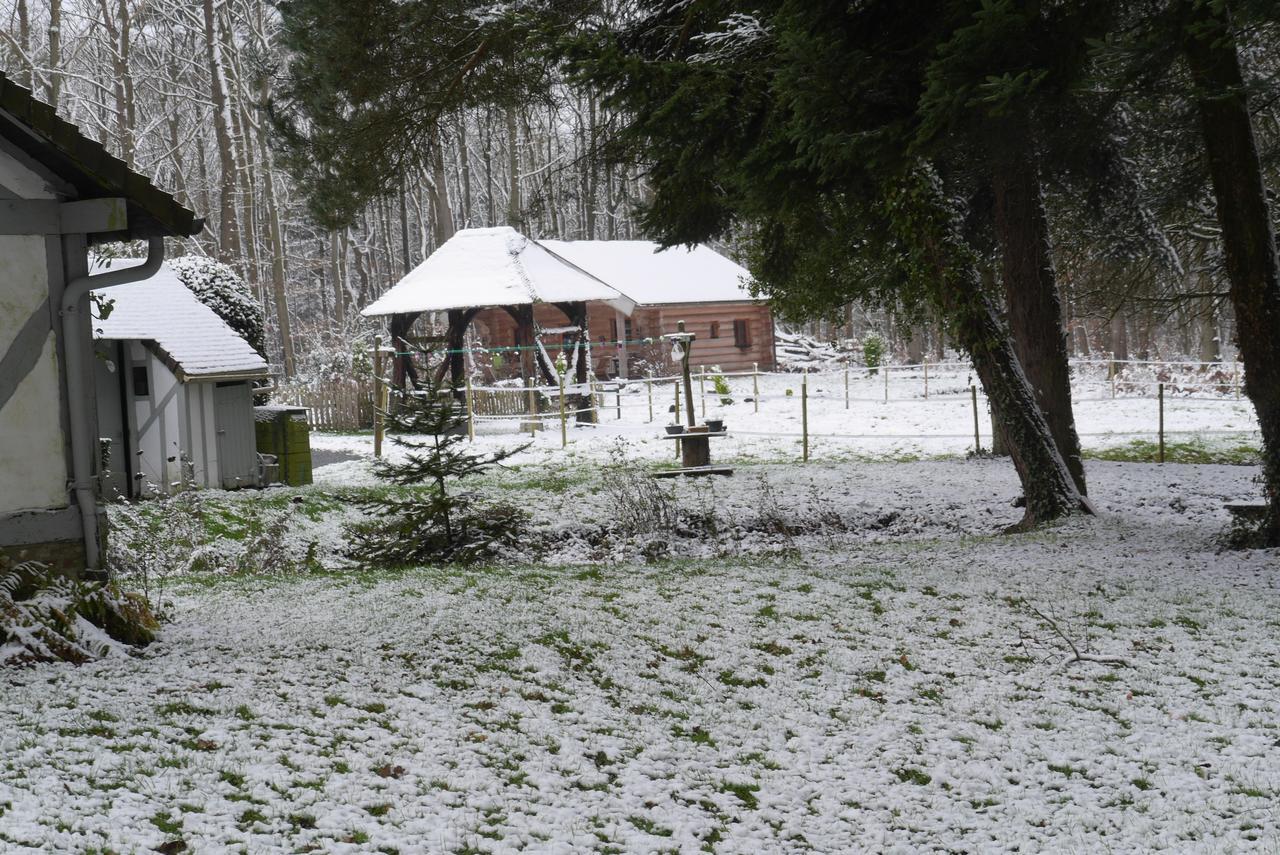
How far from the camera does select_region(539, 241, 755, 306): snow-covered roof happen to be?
35.5 m

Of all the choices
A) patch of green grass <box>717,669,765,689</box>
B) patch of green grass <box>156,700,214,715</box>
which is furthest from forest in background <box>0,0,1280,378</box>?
patch of green grass <box>156,700,214,715</box>

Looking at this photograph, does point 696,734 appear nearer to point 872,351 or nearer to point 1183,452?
point 1183,452

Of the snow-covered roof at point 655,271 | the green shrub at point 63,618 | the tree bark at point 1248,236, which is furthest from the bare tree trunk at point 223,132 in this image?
the tree bark at point 1248,236

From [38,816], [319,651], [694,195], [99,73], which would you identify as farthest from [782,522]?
[99,73]

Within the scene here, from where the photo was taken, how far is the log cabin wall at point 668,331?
36500 mm

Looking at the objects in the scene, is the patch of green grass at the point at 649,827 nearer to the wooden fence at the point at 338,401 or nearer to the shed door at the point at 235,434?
the shed door at the point at 235,434

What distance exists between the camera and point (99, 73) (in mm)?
37500

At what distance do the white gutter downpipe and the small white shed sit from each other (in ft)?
29.7

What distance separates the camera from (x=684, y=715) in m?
5.65

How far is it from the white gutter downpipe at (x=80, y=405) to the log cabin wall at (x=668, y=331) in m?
27.9

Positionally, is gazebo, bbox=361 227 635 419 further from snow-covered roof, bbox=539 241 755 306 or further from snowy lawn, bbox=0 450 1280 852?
snowy lawn, bbox=0 450 1280 852

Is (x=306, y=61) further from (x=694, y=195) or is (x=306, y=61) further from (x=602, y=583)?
(x=602, y=583)

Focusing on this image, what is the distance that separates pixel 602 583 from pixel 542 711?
343 cm

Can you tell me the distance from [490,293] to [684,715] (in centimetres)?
2247
